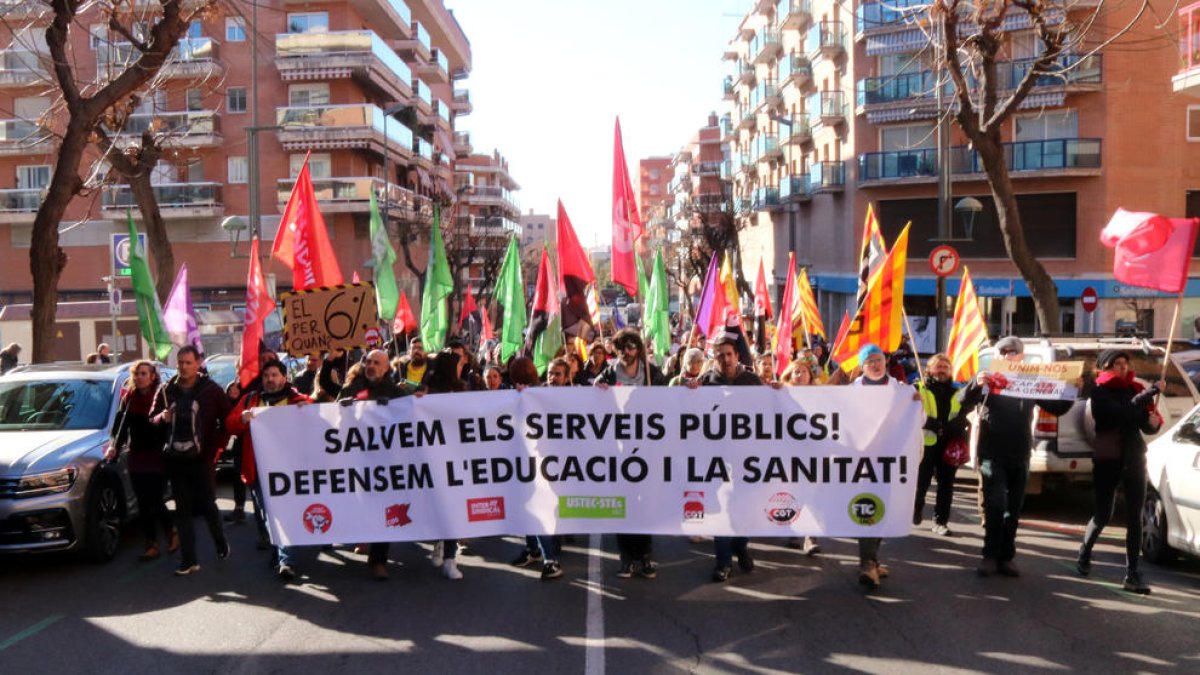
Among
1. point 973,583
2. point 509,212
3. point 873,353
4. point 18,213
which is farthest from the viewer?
point 509,212

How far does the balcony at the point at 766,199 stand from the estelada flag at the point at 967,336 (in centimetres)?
4293

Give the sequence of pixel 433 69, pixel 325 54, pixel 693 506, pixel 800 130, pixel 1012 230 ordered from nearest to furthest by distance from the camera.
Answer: pixel 693 506, pixel 1012 230, pixel 325 54, pixel 800 130, pixel 433 69

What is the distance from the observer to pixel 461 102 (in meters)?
79.6

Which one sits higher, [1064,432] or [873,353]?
[873,353]

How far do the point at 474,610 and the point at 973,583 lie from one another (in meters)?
3.58

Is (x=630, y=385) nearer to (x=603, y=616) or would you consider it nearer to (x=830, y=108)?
(x=603, y=616)

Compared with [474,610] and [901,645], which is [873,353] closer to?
[901,645]

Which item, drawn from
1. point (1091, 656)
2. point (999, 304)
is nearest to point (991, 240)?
point (999, 304)

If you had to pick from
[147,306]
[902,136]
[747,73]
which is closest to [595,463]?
[147,306]

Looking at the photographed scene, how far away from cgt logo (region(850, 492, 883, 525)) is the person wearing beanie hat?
164cm

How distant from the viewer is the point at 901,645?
6.70 m

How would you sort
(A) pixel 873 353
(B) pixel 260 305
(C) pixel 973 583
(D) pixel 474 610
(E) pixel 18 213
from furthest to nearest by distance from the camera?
(E) pixel 18 213, (B) pixel 260 305, (A) pixel 873 353, (C) pixel 973 583, (D) pixel 474 610

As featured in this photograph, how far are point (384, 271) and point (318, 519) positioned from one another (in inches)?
359

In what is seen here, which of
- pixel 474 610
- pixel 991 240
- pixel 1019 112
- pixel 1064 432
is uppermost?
pixel 1019 112
